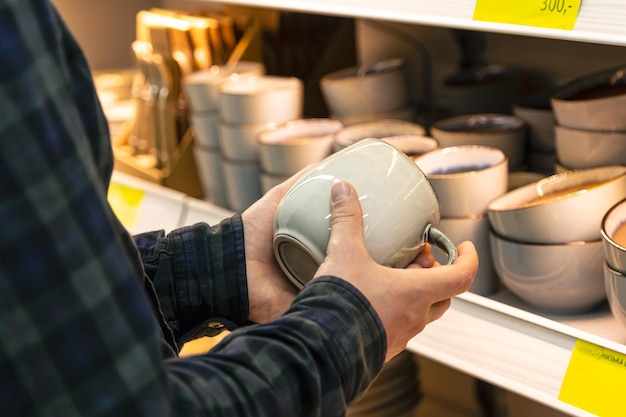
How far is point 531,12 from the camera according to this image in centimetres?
87

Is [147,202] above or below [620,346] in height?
below

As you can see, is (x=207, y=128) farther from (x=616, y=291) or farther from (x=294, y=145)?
(x=616, y=291)

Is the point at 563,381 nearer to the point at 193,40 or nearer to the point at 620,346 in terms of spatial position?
the point at 620,346

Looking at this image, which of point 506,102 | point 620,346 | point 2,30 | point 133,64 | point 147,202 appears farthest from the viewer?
point 133,64

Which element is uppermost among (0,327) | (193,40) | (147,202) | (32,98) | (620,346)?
(32,98)

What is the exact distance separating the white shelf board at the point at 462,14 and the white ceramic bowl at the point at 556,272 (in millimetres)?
222

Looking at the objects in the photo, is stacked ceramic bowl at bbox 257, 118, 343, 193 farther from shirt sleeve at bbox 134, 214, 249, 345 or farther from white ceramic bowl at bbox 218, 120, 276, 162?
shirt sleeve at bbox 134, 214, 249, 345

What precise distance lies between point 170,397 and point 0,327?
0.35 ft

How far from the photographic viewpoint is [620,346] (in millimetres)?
885

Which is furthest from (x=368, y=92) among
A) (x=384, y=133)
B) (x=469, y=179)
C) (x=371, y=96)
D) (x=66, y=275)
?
(x=66, y=275)

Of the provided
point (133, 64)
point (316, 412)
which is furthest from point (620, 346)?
point (133, 64)

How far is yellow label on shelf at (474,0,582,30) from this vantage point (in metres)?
0.84

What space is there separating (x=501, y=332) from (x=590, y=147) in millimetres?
251

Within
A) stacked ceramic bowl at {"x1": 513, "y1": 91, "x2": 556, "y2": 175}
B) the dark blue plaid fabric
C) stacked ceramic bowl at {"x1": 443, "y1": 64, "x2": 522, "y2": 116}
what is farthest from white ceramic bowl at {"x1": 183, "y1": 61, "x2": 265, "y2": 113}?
the dark blue plaid fabric
